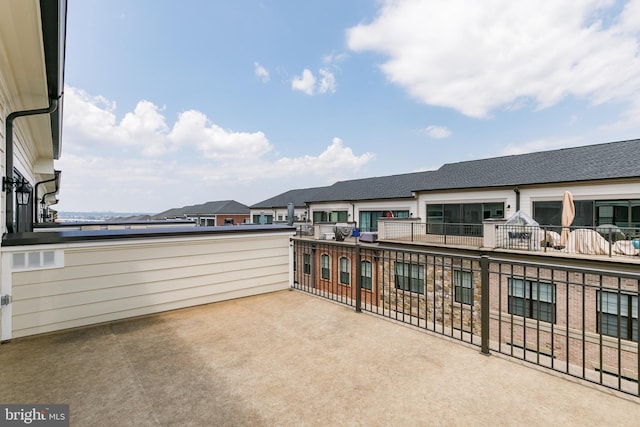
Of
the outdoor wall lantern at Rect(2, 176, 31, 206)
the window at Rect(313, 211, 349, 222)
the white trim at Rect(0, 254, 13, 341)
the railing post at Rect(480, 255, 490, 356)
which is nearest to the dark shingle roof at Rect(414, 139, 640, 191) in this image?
the window at Rect(313, 211, 349, 222)

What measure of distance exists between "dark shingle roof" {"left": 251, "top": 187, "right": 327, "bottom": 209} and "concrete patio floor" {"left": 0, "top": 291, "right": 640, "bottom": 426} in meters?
27.4

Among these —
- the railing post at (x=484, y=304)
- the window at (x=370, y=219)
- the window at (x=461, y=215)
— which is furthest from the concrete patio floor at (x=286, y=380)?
the window at (x=370, y=219)

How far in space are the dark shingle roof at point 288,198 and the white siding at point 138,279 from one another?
25.5 meters

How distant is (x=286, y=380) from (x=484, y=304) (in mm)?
2300

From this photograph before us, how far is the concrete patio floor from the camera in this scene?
1928 mm

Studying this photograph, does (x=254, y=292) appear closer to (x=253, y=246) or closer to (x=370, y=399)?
(x=253, y=246)


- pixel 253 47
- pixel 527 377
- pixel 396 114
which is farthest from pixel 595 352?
pixel 253 47

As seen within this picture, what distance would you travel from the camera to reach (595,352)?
849 centimetres

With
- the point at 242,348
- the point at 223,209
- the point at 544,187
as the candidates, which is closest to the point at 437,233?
the point at 544,187

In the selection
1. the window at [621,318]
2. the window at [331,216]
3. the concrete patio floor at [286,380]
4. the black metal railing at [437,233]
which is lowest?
the window at [621,318]

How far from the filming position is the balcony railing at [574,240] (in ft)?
27.8

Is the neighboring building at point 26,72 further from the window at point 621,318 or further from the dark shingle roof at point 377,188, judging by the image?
the dark shingle roof at point 377,188

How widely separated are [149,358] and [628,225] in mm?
15760

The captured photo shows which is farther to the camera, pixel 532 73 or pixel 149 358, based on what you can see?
pixel 532 73
